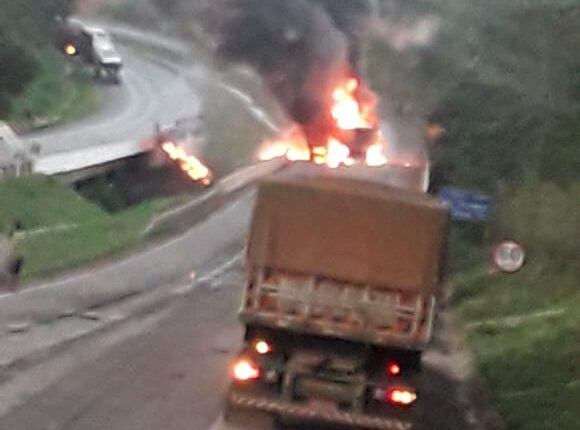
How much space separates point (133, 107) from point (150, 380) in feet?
95.6

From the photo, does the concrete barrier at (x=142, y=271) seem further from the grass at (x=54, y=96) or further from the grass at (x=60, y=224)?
the grass at (x=54, y=96)

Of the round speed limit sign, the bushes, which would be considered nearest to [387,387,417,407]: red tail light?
the round speed limit sign

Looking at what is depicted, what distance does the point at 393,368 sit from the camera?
1559cm

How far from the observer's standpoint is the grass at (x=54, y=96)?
4372 centimetres

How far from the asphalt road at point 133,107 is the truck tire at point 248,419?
82.7 ft

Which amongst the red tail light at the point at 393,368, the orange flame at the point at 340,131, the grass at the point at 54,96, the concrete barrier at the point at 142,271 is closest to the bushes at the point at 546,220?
the concrete barrier at the point at 142,271

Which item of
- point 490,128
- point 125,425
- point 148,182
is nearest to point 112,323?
point 125,425

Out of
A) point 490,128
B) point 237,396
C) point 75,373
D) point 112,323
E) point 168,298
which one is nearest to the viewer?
point 237,396

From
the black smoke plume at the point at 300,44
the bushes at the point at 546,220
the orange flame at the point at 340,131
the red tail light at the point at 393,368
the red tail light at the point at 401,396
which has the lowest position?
the red tail light at the point at 401,396

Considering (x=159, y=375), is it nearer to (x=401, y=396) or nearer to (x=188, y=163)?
(x=401, y=396)

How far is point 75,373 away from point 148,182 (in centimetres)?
2354

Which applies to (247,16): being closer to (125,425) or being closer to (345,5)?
(345,5)

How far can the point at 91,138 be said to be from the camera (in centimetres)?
4253

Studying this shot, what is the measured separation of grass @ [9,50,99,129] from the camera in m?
43.7
